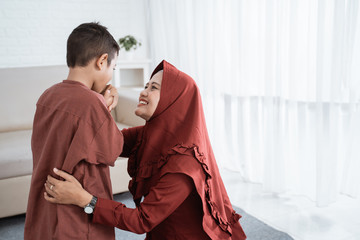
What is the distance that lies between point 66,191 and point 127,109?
6.31ft

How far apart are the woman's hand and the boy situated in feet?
0.08

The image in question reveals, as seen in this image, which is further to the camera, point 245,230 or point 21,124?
point 21,124

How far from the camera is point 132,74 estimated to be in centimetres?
467

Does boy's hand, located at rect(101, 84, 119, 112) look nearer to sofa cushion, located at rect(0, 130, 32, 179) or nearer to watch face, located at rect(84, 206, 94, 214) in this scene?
watch face, located at rect(84, 206, 94, 214)

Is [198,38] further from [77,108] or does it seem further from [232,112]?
[77,108]

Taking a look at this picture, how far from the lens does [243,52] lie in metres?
2.84

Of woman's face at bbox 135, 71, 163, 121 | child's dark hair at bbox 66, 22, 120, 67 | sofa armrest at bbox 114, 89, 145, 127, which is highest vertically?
child's dark hair at bbox 66, 22, 120, 67

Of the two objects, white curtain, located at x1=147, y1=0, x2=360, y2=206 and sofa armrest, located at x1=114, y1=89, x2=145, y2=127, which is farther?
sofa armrest, located at x1=114, y1=89, x2=145, y2=127

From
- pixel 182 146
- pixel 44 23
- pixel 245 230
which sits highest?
pixel 44 23

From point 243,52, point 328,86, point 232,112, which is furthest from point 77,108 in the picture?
point 232,112

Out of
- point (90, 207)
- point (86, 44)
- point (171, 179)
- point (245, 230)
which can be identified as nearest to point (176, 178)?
point (171, 179)

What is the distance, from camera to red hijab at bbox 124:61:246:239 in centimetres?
122

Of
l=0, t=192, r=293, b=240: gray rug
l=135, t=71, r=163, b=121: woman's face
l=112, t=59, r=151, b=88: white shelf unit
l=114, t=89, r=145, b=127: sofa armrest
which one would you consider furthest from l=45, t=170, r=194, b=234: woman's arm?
l=112, t=59, r=151, b=88: white shelf unit

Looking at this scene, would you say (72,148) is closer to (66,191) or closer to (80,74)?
(66,191)
